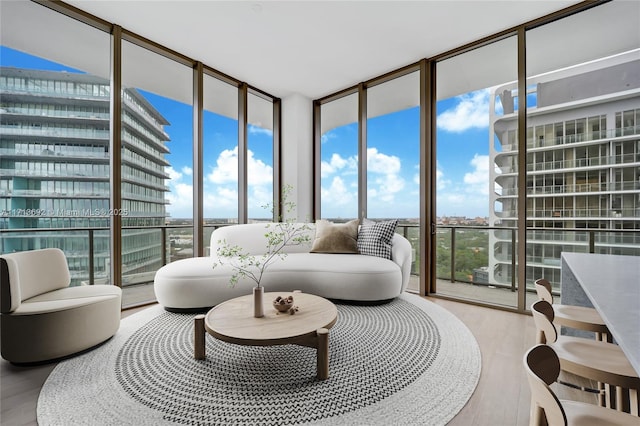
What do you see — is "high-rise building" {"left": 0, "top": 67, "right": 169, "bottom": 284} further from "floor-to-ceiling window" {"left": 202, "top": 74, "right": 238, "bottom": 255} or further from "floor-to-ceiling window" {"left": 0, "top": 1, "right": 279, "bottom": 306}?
"floor-to-ceiling window" {"left": 202, "top": 74, "right": 238, "bottom": 255}

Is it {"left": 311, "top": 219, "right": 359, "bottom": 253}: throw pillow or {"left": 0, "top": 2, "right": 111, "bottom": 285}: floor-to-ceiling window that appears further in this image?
{"left": 311, "top": 219, "right": 359, "bottom": 253}: throw pillow

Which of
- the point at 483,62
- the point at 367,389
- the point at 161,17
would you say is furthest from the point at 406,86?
the point at 367,389

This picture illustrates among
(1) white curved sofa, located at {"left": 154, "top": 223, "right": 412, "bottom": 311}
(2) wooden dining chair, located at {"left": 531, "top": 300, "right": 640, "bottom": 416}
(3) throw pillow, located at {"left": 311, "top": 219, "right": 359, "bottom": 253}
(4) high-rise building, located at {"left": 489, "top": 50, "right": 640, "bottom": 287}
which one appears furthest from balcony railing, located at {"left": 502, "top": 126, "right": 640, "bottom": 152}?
(2) wooden dining chair, located at {"left": 531, "top": 300, "right": 640, "bottom": 416}

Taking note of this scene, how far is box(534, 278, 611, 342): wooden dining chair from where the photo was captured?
1357 mm

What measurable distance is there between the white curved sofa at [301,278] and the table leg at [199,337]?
947 mm

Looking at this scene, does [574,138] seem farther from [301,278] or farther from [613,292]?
[301,278]

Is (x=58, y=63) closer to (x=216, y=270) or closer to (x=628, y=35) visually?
(x=216, y=270)

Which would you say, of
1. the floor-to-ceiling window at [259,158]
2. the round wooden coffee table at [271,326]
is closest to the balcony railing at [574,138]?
the round wooden coffee table at [271,326]

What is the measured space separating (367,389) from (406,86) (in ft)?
12.6

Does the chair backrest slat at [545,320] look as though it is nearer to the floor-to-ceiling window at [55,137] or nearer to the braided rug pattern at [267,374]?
the braided rug pattern at [267,374]

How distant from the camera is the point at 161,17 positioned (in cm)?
297

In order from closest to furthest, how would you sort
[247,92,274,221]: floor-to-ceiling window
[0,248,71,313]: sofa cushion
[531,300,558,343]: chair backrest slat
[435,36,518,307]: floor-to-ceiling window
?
[531,300,558,343]: chair backrest slat < [0,248,71,313]: sofa cushion < [435,36,518,307]: floor-to-ceiling window < [247,92,274,221]: floor-to-ceiling window

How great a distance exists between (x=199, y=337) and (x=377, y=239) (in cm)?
229

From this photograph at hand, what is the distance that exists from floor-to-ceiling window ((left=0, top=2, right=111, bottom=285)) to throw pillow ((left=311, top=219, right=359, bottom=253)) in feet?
7.73
